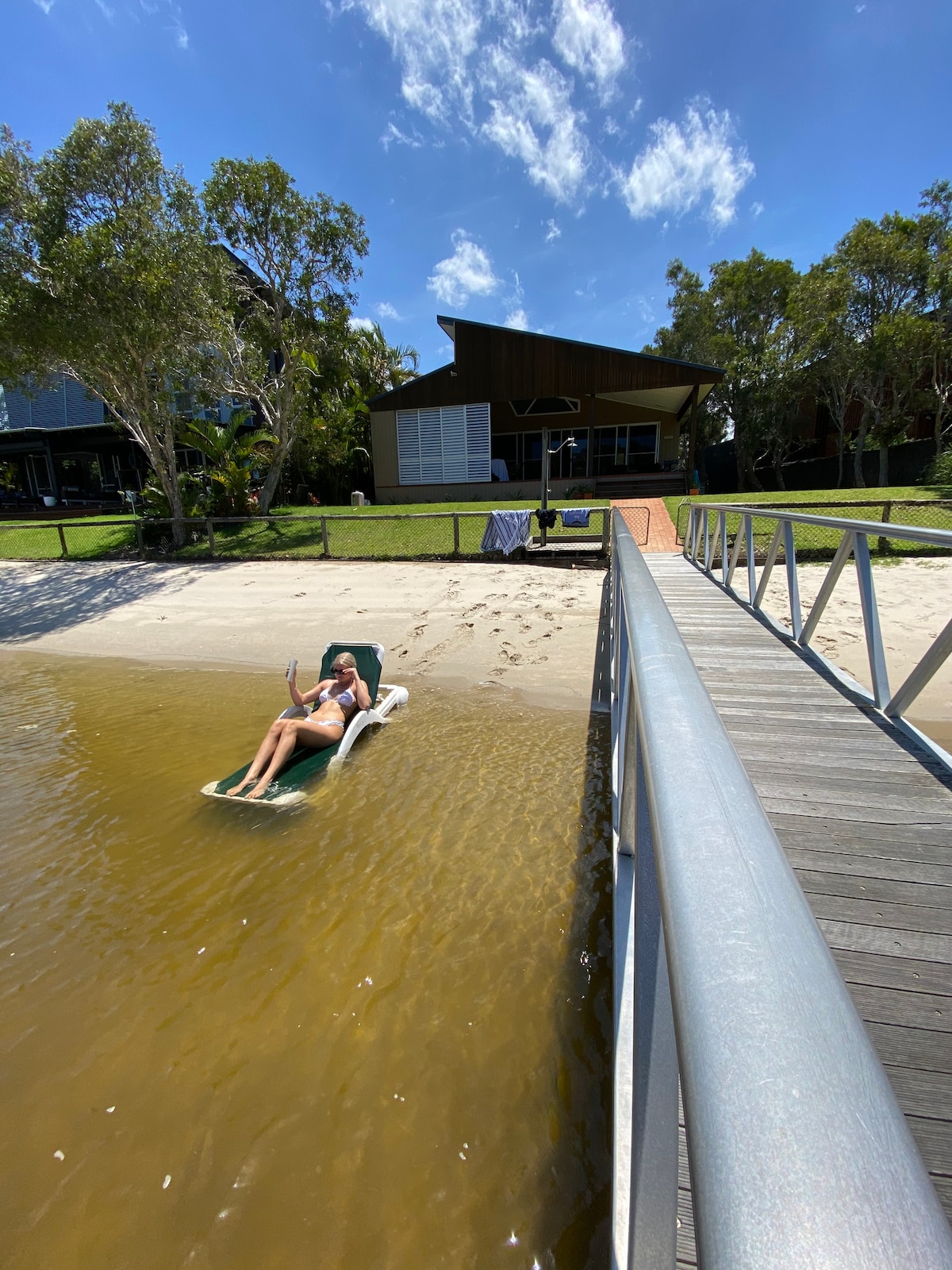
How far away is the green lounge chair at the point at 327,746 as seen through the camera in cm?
434

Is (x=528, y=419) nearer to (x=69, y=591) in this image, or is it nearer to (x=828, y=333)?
(x=828, y=333)

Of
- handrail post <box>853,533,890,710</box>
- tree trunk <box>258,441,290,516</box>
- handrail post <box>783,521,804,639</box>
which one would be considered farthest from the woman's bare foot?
tree trunk <box>258,441,290,516</box>

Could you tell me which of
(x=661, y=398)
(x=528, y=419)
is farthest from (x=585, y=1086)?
(x=528, y=419)

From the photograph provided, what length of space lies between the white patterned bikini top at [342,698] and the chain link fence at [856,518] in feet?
20.7

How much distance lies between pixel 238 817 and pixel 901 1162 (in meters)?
4.44

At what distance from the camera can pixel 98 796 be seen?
4.64m

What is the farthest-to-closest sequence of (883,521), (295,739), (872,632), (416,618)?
(883,521) → (416,618) → (295,739) → (872,632)

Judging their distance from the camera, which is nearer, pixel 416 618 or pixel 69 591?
pixel 416 618

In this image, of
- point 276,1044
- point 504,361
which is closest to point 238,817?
point 276,1044

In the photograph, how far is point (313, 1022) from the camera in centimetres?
267

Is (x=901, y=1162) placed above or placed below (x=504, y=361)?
below

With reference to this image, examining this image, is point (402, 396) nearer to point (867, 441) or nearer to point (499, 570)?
point (499, 570)

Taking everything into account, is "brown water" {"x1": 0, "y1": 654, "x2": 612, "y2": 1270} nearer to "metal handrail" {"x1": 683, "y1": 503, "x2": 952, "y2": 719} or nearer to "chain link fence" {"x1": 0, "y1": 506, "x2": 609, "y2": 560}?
"metal handrail" {"x1": 683, "y1": 503, "x2": 952, "y2": 719}

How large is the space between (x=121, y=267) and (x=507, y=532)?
28.9 feet
